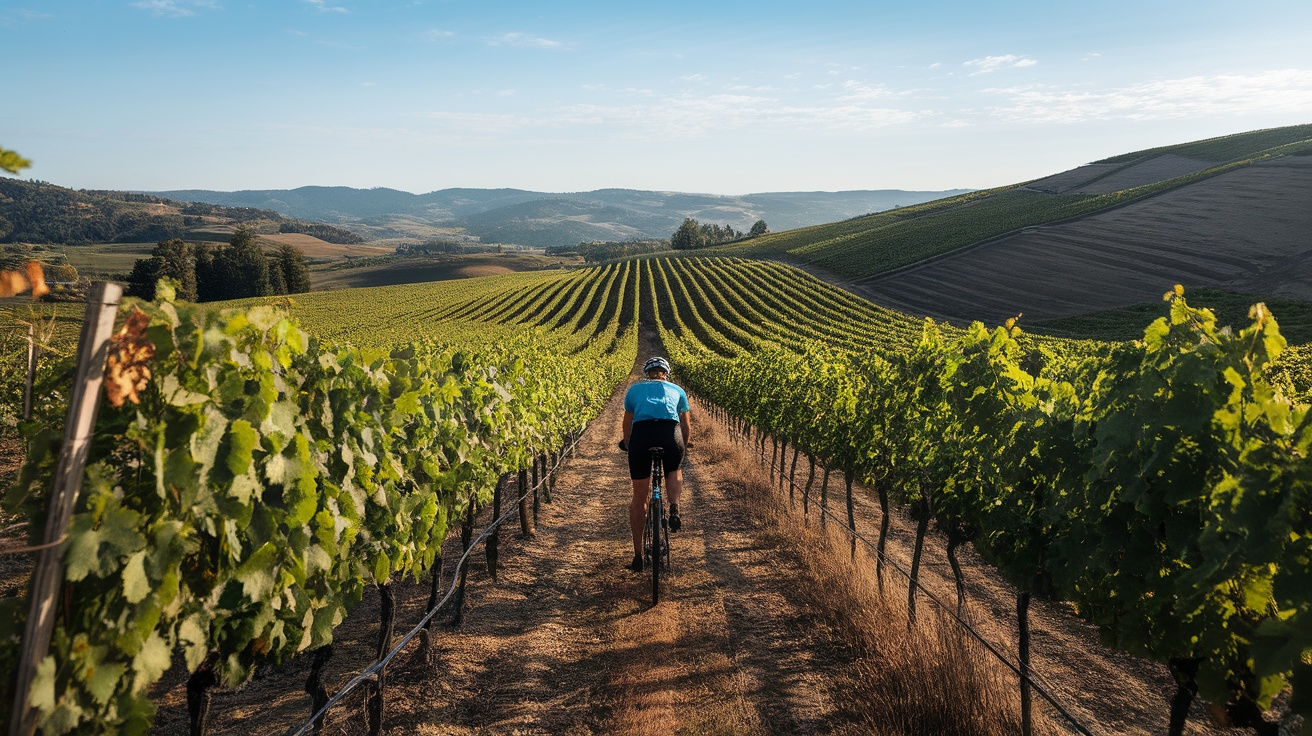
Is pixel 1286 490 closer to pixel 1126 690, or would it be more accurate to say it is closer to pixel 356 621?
pixel 1126 690

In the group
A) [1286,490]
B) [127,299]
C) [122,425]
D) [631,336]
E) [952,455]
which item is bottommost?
[631,336]

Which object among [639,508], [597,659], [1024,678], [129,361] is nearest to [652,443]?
[639,508]

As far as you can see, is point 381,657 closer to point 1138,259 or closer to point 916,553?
point 916,553

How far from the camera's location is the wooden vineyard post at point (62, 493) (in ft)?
7.19

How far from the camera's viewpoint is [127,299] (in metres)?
2.62

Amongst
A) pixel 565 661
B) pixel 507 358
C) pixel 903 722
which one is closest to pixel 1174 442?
pixel 903 722

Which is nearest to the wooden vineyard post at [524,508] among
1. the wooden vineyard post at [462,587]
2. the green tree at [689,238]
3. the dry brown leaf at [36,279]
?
the wooden vineyard post at [462,587]

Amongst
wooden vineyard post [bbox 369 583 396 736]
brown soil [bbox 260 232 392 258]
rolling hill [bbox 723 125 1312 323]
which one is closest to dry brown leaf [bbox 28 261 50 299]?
wooden vineyard post [bbox 369 583 396 736]

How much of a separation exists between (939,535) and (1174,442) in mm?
9662

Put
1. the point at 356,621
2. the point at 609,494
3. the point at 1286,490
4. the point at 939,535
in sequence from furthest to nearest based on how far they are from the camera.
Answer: the point at 609,494, the point at 939,535, the point at 356,621, the point at 1286,490

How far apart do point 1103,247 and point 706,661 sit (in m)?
69.2

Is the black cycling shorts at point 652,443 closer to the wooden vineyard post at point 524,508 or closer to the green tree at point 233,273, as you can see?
the wooden vineyard post at point 524,508

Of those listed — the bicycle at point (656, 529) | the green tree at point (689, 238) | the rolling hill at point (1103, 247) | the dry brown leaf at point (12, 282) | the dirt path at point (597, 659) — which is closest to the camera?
the dry brown leaf at point (12, 282)

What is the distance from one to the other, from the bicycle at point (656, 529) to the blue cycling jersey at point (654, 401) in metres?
0.39
